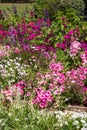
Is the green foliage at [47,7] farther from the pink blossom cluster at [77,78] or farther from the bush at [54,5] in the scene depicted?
the pink blossom cluster at [77,78]

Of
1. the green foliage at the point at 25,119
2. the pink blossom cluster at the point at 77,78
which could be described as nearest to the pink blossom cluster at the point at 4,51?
the pink blossom cluster at the point at 77,78

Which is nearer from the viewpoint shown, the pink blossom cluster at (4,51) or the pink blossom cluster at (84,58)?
the pink blossom cluster at (84,58)

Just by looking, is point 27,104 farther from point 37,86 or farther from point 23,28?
point 23,28

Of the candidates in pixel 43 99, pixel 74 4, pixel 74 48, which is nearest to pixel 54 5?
pixel 74 4

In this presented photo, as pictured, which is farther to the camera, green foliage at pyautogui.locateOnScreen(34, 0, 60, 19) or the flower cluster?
green foliage at pyautogui.locateOnScreen(34, 0, 60, 19)

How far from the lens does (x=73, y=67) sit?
26.0 ft

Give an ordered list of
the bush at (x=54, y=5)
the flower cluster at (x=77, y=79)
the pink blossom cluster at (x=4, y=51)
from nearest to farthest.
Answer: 1. the flower cluster at (x=77, y=79)
2. the pink blossom cluster at (x=4, y=51)
3. the bush at (x=54, y=5)

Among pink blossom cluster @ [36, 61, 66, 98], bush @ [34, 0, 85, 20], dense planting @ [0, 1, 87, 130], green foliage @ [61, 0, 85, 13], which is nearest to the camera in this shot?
dense planting @ [0, 1, 87, 130]

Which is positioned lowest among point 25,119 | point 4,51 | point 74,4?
point 74,4

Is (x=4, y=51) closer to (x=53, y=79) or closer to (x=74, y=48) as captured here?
(x=74, y=48)

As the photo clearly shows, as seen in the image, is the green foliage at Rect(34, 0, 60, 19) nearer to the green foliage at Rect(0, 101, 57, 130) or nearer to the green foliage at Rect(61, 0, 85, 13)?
the green foliage at Rect(61, 0, 85, 13)

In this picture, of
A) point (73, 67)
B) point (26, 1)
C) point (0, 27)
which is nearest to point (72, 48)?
point (73, 67)

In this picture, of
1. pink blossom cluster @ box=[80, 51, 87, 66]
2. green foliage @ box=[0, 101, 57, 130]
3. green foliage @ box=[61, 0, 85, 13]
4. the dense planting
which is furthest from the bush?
green foliage @ box=[0, 101, 57, 130]

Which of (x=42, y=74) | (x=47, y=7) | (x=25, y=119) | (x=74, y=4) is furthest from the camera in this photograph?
(x=74, y=4)
